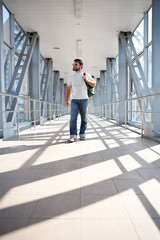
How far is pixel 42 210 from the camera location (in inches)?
29.4

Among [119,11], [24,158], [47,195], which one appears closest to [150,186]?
[47,195]

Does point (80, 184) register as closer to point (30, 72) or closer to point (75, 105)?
point (75, 105)

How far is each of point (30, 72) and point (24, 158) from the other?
159 inches

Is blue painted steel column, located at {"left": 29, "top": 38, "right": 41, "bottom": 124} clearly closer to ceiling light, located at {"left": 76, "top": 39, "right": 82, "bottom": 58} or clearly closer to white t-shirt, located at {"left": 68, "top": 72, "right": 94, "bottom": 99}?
ceiling light, located at {"left": 76, "top": 39, "right": 82, "bottom": 58}

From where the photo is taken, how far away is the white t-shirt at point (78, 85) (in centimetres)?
230

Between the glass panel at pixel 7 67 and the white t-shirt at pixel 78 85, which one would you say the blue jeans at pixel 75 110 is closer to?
the white t-shirt at pixel 78 85

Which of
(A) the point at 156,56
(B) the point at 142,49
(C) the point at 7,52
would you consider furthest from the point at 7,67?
(B) the point at 142,49

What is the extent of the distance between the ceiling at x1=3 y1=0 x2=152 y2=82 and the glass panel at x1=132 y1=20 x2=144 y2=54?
0.44 feet

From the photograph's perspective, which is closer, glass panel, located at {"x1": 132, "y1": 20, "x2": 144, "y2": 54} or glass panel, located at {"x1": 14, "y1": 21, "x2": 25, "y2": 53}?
glass panel, located at {"x1": 132, "y1": 20, "x2": 144, "y2": 54}

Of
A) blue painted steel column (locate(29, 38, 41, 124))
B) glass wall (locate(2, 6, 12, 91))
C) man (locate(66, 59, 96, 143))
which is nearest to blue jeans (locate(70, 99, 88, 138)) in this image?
man (locate(66, 59, 96, 143))

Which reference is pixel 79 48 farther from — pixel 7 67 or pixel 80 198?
pixel 80 198

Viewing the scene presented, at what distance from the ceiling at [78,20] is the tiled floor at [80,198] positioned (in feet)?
10.2

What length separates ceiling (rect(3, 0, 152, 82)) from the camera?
3.52 metres

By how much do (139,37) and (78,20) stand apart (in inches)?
58.5
